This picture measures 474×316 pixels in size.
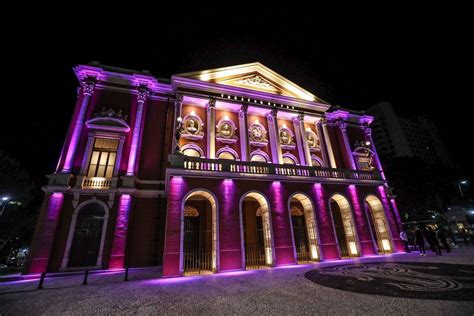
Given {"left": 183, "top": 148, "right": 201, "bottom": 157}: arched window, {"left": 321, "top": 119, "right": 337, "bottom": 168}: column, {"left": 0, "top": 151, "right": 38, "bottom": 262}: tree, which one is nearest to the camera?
{"left": 183, "top": 148, "right": 201, "bottom": 157}: arched window

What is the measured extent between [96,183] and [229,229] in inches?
358

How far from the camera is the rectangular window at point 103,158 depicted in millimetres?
13750

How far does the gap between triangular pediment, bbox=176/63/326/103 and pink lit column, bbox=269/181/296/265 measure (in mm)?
10469

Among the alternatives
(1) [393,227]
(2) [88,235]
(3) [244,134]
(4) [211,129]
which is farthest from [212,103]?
(1) [393,227]

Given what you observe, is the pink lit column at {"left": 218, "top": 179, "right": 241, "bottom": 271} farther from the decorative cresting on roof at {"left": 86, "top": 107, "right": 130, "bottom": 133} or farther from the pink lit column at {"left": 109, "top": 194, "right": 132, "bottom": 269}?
the decorative cresting on roof at {"left": 86, "top": 107, "right": 130, "bottom": 133}

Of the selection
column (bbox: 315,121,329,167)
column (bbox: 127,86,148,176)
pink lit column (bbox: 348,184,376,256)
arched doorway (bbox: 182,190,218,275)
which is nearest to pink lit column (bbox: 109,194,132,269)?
column (bbox: 127,86,148,176)

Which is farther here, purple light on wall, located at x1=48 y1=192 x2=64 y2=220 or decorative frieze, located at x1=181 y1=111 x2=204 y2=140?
decorative frieze, located at x1=181 y1=111 x2=204 y2=140

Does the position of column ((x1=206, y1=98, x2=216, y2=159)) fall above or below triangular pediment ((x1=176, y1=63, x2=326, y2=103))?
below

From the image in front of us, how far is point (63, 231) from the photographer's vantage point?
11.7 meters

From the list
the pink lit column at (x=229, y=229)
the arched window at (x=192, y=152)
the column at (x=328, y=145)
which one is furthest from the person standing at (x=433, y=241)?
the arched window at (x=192, y=152)

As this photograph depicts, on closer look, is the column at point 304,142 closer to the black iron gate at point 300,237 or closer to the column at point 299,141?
the column at point 299,141

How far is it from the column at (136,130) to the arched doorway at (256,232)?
26.1 feet

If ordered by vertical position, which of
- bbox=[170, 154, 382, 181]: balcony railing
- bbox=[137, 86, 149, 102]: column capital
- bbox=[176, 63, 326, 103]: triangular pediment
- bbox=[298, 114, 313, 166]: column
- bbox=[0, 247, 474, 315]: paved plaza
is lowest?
bbox=[0, 247, 474, 315]: paved plaza

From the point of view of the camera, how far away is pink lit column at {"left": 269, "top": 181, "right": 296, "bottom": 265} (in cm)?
1174
